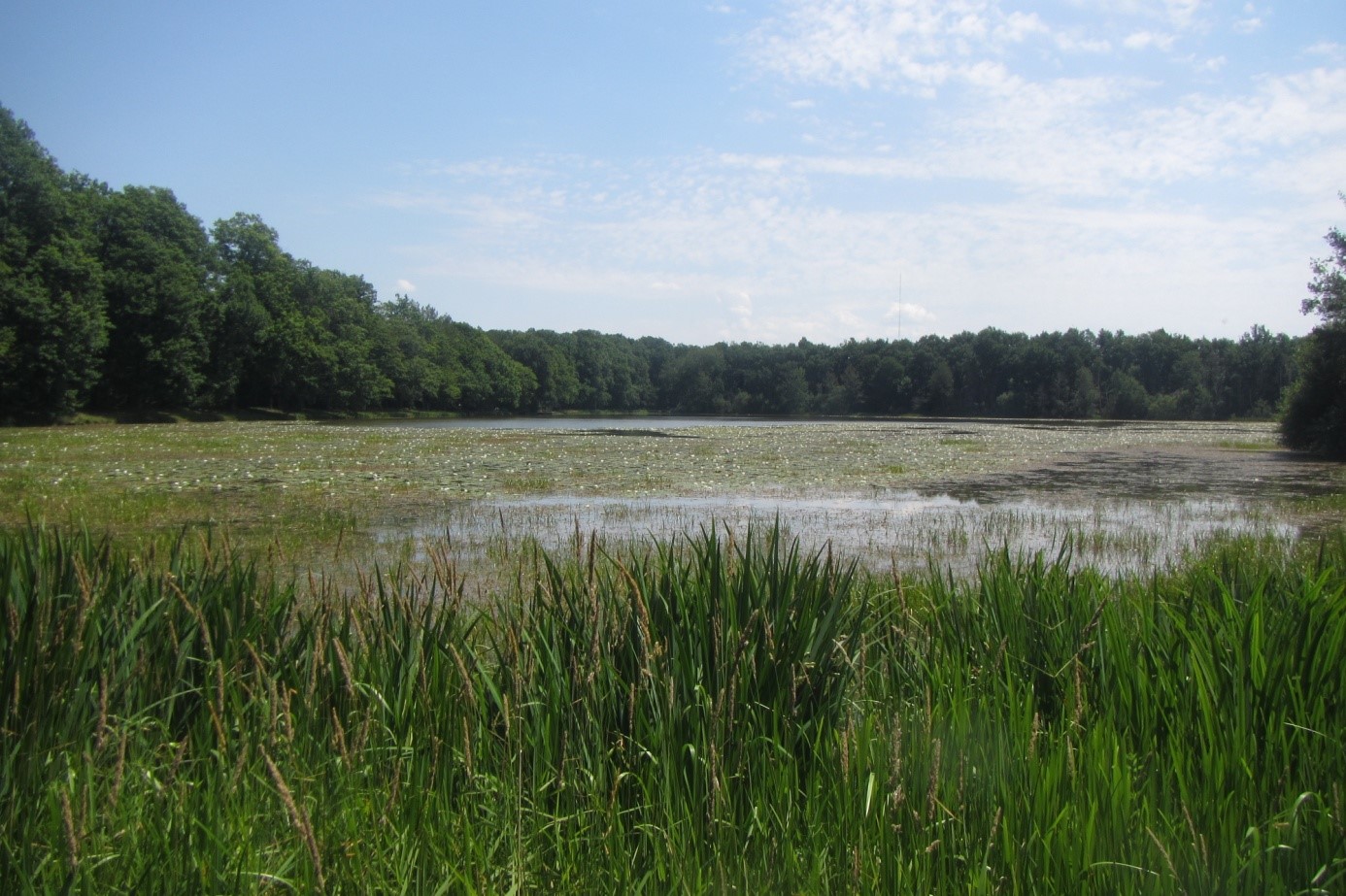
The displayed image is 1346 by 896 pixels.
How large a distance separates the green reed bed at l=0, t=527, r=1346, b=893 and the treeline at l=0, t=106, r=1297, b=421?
44663 mm

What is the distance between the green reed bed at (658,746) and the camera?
2.38 metres

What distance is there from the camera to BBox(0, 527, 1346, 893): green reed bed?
2377 millimetres

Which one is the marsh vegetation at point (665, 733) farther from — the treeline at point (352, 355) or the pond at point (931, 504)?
the treeline at point (352, 355)

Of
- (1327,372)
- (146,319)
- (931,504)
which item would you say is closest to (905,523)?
(931,504)

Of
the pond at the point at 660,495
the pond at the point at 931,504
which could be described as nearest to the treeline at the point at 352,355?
the pond at the point at 660,495

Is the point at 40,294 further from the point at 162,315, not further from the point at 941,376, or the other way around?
the point at 941,376

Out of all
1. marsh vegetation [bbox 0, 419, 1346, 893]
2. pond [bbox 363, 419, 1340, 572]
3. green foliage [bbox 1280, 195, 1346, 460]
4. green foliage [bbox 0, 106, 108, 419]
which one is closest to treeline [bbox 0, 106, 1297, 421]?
green foliage [bbox 0, 106, 108, 419]

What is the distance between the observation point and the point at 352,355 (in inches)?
2714

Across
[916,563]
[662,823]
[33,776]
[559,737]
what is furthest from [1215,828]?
[916,563]

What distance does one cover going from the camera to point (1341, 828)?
2307mm

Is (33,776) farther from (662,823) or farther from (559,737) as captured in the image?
(662,823)

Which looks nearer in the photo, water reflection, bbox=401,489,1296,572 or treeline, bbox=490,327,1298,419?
water reflection, bbox=401,489,1296,572

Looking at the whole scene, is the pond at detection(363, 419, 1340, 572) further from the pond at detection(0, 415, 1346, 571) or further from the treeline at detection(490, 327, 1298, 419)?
the treeline at detection(490, 327, 1298, 419)

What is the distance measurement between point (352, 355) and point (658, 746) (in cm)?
7120
